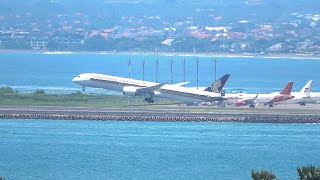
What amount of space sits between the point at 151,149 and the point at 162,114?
13.1 m

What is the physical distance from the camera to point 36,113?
81.6m

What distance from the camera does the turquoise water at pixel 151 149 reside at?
6153 cm

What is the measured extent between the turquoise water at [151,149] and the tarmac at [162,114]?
0.91m

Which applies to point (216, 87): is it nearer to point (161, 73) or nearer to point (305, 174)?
point (305, 174)

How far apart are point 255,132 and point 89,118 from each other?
9.81 metres

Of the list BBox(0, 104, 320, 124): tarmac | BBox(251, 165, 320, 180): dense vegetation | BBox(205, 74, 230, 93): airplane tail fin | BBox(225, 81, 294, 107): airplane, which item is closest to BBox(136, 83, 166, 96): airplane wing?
BBox(0, 104, 320, 124): tarmac

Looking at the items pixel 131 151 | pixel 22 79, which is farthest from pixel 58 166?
pixel 22 79

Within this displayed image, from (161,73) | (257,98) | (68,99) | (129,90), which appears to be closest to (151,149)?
(129,90)

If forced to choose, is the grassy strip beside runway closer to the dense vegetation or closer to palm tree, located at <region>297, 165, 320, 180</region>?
the dense vegetation

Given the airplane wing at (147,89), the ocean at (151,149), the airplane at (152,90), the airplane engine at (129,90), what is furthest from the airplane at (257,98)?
the ocean at (151,149)

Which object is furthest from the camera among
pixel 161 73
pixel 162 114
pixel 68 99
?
pixel 161 73

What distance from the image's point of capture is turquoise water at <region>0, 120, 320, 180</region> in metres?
61.5

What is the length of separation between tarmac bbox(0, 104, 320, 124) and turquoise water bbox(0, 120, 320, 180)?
2.98ft

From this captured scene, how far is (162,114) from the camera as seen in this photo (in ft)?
270
